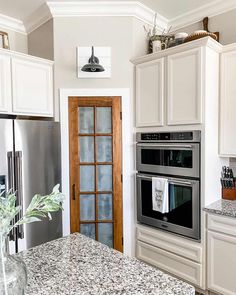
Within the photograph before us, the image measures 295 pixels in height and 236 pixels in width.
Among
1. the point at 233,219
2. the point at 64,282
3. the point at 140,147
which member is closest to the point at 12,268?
the point at 64,282

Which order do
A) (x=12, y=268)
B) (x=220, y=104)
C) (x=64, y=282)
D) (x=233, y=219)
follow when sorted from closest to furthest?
(x=12, y=268), (x=64, y=282), (x=233, y=219), (x=220, y=104)

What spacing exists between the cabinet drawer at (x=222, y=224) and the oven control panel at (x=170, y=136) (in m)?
0.74

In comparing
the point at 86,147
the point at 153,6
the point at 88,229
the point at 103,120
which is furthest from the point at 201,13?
the point at 88,229

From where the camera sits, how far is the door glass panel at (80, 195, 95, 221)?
9.35ft

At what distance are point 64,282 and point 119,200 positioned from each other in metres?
1.79

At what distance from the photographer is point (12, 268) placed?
2.82 feet

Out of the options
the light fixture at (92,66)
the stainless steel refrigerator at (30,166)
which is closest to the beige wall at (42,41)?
the light fixture at (92,66)

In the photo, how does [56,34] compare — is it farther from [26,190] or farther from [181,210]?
[181,210]

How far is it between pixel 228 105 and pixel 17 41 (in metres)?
2.68

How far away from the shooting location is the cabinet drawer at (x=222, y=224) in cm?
217

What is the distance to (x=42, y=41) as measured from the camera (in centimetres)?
302

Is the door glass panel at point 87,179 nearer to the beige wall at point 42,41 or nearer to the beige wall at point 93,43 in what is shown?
the beige wall at point 93,43

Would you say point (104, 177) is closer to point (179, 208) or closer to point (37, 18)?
point (179, 208)

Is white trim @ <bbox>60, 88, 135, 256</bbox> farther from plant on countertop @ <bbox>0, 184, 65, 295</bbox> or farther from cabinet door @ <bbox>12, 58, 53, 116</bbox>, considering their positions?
plant on countertop @ <bbox>0, 184, 65, 295</bbox>
